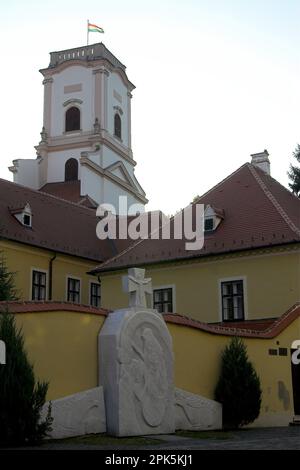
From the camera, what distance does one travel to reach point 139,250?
28469mm

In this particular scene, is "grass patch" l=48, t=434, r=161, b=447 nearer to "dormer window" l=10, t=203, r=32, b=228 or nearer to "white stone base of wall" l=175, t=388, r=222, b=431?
"white stone base of wall" l=175, t=388, r=222, b=431

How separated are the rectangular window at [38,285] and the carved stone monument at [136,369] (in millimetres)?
14159

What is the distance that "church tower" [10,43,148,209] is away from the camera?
48094 millimetres

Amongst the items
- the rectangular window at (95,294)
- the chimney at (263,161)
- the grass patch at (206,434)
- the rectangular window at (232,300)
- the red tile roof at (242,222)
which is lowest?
the grass patch at (206,434)

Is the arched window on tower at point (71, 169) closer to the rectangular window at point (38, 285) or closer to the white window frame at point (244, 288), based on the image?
the rectangular window at point (38, 285)

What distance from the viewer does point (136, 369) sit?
14984mm

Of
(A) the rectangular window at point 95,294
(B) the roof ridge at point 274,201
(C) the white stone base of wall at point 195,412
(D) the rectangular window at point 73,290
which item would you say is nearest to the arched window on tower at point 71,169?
(A) the rectangular window at point 95,294

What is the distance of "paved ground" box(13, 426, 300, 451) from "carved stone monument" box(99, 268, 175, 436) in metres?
0.65

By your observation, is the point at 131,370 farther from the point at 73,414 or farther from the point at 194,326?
the point at 194,326

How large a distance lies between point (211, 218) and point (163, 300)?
369 cm

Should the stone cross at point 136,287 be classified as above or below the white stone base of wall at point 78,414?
above

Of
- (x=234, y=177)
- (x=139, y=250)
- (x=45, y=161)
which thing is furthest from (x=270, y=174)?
(x=45, y=161)

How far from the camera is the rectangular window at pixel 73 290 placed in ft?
103
